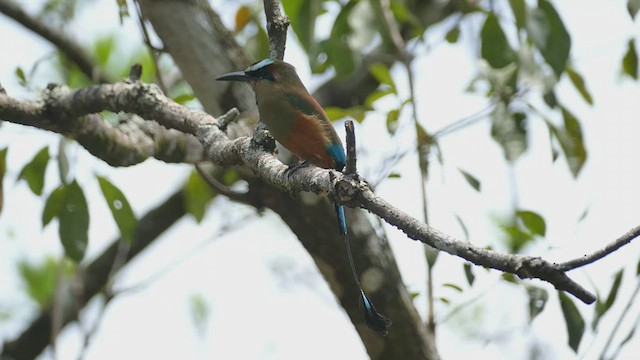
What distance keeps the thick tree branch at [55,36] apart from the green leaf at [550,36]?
284 centimetres

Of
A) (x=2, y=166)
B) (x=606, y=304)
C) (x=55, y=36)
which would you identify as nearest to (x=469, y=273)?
(x=606, y=304)

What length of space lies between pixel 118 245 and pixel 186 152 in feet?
7.55

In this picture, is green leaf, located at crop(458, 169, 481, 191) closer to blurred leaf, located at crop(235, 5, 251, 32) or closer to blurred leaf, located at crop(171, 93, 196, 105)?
blurred leaf, located at crop(171, 93, 196, 105)

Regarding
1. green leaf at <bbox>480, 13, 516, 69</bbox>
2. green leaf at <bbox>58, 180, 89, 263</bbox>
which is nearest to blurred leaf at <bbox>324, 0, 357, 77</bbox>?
green leaf at <bbox>480, 13, 516, 69</bbox>

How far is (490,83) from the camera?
4.68m

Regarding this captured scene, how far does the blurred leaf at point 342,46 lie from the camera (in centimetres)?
473

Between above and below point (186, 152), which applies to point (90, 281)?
below

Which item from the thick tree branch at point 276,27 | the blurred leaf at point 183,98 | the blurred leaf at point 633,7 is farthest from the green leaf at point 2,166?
the blurred leaf at point 633,7

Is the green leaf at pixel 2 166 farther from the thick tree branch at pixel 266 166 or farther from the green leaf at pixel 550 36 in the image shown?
the green leaf at pixel 550 36

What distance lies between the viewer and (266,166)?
2.94 meters

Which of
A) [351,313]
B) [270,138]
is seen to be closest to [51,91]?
[270,138]

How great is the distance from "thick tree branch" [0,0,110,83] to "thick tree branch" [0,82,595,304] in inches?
84.2

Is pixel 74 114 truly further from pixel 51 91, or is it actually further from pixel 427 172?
pixel 427 172

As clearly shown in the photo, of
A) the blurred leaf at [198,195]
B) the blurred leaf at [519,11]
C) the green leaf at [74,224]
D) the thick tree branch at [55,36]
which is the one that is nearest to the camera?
the blurred leaf at [519,11]
